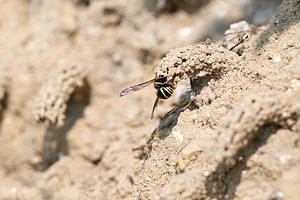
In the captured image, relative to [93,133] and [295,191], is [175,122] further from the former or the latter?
[93,133]

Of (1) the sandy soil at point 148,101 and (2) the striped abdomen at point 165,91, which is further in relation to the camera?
(2) the striped abdomen at point 165,91

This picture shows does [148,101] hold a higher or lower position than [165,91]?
higher

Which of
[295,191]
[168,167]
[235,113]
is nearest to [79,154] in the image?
[168,167]

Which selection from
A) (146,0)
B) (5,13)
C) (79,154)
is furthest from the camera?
(5,13)

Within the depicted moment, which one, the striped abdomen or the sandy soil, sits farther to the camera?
the striped abdomen

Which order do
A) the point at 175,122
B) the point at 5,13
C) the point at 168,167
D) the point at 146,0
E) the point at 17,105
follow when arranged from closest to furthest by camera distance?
the point at 168,167 < the point at 175,122 < the point at 146,0 < the point at 17,105 < the point at 5,13

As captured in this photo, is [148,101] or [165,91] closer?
[165,91]

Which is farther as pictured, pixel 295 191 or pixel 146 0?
pixel 146 0

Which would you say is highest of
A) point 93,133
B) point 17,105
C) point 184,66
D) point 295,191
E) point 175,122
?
point 17,105
